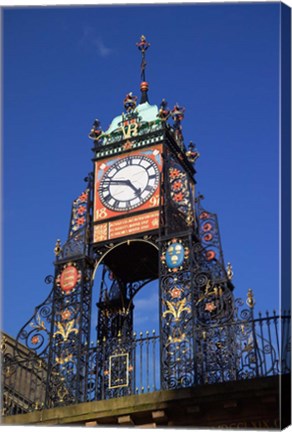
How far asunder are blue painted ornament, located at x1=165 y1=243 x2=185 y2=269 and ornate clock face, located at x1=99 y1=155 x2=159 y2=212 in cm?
105

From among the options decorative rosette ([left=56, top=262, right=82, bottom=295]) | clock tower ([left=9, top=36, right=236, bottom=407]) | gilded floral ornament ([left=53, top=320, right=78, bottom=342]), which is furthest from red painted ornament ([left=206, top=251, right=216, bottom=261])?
gilded floral ornament ([left=53, top=320, right=78, bottom=342])

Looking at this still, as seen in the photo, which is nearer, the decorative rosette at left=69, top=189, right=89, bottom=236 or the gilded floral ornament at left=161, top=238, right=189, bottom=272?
the gilded floral ornament at left=161, top=238, right=189, bottom=272

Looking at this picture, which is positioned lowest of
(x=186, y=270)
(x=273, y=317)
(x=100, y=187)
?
(x=273, y=317)

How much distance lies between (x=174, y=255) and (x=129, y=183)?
1599 mm

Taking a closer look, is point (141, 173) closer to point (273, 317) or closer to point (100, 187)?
point (100, 187)

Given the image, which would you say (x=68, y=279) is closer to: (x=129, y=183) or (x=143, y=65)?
(x=129, y=183)

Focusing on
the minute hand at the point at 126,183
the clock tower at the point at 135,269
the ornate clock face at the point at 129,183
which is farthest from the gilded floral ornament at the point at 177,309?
the minute hand at the point at 126,183

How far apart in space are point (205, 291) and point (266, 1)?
4.16 m

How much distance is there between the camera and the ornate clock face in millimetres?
13977

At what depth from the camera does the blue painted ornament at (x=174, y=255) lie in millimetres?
13102

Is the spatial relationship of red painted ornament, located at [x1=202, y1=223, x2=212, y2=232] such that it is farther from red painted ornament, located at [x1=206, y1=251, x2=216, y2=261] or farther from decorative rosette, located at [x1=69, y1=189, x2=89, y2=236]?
decorative rosette, located at [x1=69, y1=189, x2=89, y2=236]

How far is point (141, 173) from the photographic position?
557 inches

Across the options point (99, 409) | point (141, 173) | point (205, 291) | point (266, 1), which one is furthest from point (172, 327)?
point (266, 1)

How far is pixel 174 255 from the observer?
13.2 meters
